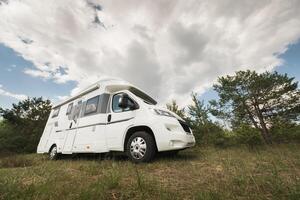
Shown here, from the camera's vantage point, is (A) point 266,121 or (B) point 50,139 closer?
(B) point 50,139

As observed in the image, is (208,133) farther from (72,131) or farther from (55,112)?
(55,112)

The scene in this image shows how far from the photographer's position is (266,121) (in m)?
15.6

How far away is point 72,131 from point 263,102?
605 inches

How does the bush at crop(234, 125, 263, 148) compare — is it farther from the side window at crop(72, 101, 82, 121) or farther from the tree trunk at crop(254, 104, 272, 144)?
the side window at crop(72, 101, 82, 121)

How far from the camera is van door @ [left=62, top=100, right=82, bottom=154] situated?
7151 millimetres

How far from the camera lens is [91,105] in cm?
682

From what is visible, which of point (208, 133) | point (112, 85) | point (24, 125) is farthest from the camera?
point (24, 125)

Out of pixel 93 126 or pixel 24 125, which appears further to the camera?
pixel 24 125

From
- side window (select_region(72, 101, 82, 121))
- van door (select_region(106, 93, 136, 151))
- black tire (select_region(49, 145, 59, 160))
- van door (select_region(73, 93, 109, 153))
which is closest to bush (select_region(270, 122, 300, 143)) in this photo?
van door (select_region(106, 93, 136, 151))

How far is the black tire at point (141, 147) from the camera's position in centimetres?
466

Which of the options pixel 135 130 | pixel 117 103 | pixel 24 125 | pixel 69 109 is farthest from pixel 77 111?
pixel 24 125

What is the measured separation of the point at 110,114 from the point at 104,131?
58 cm

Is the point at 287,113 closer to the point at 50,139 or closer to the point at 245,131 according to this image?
the point at 245,131

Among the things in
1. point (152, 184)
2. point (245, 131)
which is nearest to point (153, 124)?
point (152, 184)
